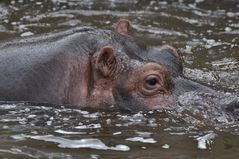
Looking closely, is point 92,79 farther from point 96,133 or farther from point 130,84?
point 96,133

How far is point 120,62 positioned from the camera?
20.4 ft

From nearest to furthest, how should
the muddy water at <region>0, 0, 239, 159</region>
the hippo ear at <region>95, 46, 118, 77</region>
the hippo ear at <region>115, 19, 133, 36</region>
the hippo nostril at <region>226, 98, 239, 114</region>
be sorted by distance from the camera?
the muddy water at <region>0, 0, 239, 159</region>
the hippo nostril at <region>226, 98, 239, 114</region>
the hippo ear at <region>95, 46, 118, 77</region>
the hippo ear at <region>115, 19, 133, 36</region>

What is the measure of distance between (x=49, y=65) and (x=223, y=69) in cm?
303

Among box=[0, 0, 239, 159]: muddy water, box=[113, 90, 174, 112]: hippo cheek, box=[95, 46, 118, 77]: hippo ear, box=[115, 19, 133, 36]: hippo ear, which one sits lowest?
box=[0, 0, 239, 159]: muddy water

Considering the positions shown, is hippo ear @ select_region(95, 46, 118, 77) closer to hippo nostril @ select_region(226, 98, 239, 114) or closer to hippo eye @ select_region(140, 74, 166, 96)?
hippo eye @ select_region(140, 74, 166, 96)

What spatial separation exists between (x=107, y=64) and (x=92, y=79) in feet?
0.64

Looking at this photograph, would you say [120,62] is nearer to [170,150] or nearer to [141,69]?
[141,69]

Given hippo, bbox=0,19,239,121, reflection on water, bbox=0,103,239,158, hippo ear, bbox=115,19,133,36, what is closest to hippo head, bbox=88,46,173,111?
hippo, bbox=0,19,239,121

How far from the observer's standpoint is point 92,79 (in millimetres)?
6219

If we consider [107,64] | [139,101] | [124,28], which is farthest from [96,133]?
[124,28]

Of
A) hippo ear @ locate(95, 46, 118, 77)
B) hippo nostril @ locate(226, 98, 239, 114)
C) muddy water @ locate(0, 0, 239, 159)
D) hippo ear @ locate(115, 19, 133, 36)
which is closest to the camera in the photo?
muddy water @ locate(0, 0, 239, 159)

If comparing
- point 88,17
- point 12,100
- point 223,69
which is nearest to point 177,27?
point 88,17

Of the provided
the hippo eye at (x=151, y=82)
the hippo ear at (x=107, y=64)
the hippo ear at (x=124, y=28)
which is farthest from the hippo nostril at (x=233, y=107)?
the hippo ear at (x=124, y=28)

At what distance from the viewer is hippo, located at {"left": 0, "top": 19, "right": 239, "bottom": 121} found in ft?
20.1
